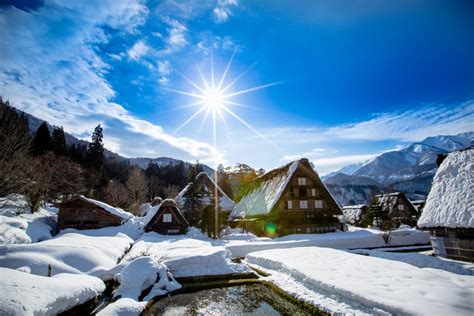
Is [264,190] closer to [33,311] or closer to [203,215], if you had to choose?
[203,215]

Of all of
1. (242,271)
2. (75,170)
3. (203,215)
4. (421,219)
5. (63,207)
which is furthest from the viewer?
(75,170)

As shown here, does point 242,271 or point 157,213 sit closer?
point 242,271

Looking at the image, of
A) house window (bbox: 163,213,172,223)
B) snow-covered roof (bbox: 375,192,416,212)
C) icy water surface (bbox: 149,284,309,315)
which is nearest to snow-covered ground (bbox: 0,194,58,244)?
house window (bbox: 163,213,172,223)

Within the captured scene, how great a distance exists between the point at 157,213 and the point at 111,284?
64.9 feet

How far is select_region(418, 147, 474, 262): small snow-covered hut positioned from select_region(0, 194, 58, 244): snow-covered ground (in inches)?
1092

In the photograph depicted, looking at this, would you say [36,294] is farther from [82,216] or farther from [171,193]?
[171,193]

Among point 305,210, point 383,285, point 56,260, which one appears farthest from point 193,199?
point 383,285

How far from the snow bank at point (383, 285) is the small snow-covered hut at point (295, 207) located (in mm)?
14556

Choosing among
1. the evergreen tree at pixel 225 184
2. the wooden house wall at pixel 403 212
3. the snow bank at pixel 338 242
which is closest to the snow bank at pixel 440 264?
the snow bank at pixel 338 242

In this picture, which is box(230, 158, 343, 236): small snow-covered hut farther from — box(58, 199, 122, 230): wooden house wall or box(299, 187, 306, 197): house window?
box(58, 199, 122, 230): wooden house wall

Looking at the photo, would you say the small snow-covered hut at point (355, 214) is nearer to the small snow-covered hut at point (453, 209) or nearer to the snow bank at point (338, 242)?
the snow bank at point (338, 242)

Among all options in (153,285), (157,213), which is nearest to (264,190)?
(157,213)

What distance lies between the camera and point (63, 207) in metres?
28.3

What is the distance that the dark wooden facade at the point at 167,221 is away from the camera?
30.9 m
